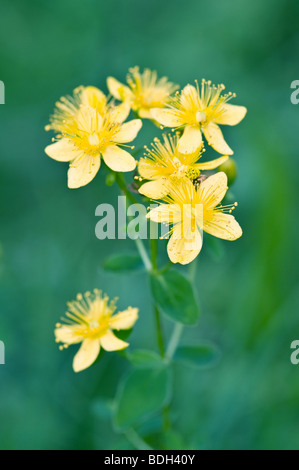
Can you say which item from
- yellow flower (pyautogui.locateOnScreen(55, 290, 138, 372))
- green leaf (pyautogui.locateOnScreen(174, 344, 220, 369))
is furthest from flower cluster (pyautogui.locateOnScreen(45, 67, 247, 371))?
green leaf (pyautogui.locateOnScreen(174, 344, 220, 369))

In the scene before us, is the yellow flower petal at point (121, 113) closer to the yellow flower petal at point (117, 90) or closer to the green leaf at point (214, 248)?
the yellow flower petal at point (117, 90)

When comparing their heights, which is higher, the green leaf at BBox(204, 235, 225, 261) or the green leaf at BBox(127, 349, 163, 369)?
the green leaf at BBox(204, 235, 225, 261)

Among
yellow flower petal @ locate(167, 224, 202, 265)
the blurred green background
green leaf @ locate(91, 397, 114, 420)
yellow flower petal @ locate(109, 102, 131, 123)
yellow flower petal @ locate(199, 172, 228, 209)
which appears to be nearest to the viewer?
yellow flower petal @ locate(167, 224, 202, 265)

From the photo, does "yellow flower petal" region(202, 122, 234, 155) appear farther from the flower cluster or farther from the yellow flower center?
the yellow flower center

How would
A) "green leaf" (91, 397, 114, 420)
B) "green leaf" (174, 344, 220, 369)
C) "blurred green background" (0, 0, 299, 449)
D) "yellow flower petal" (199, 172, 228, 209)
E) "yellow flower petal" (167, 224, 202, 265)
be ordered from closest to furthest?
"yellow flower petal" (167, 224, 202, 265), "yellow flower petal" (199, 172, 228, 209), "green leaf" (174, 344, 220, 369), "green leaf" (91, 397, 114, 420), "blurred green background" (0, 0, 299, 449)

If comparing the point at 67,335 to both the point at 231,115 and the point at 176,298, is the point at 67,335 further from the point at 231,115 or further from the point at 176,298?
the point at 231,115

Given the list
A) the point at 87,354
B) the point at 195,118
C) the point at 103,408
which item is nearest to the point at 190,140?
the point at 195,118

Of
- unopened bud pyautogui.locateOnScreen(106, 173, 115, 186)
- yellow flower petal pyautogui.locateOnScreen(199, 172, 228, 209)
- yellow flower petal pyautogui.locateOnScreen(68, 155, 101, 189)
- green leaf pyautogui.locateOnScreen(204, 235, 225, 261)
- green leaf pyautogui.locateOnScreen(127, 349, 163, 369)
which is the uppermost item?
yellow flower petal pyautogui.locateOnScreen(68, 155, 101, 189)
